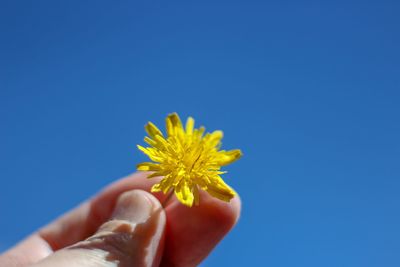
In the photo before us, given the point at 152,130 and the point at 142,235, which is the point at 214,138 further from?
the point at 142,235

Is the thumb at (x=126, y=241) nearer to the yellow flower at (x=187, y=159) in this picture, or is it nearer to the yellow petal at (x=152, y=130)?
the yellow flower at (x=187, y=159)

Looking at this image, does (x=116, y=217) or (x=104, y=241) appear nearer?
(x=104, y=241)

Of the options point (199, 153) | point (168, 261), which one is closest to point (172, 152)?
point (199, 153)

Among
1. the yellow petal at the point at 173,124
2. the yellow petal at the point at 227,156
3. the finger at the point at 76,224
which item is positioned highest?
the yellow petal at the point at 173,124

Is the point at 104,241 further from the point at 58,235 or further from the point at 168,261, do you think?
the point at 58,235

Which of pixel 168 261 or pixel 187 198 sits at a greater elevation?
pixel 187 198

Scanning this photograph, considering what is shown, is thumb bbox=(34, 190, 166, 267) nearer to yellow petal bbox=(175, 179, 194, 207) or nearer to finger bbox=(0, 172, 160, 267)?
yellow petal bbox=(175, 179, 194, 207)

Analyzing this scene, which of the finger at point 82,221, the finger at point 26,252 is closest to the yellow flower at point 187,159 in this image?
the finger at point 82,221
